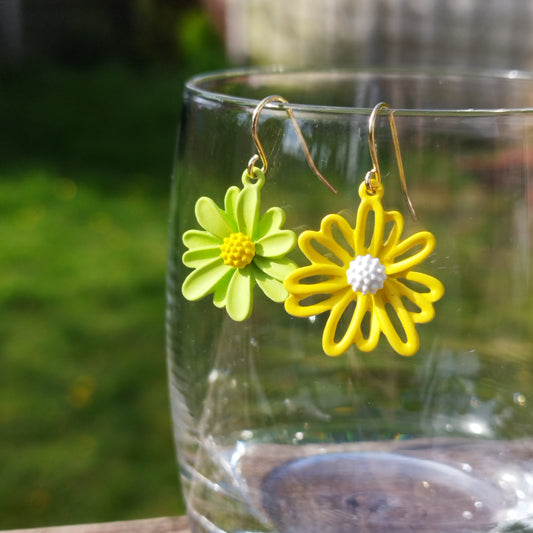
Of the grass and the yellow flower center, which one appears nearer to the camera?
the yellow flower center

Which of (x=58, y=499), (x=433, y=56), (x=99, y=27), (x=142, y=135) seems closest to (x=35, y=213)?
(x=142, y=135)

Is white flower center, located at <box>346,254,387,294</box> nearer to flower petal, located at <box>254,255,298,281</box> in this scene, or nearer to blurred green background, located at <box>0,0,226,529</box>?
flower petal, located at <box>254,255,298,281</box>

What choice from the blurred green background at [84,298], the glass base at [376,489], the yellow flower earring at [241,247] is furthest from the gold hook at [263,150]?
the blurred green background at [84,298]

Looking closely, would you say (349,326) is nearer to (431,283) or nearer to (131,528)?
(431,283)

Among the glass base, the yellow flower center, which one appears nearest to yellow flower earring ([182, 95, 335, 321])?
the yellow flower center

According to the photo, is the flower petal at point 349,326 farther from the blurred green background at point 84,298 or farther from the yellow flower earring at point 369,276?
the blurred green background at point 84,298

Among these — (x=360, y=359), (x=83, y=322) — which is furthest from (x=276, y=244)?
(x=83, y=322)
